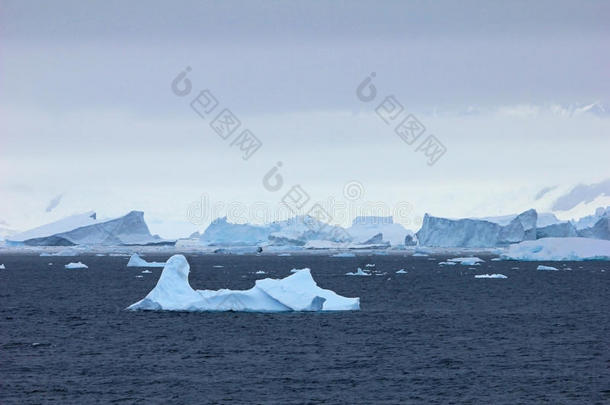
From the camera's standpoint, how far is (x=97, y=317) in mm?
31156

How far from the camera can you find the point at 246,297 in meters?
33.0

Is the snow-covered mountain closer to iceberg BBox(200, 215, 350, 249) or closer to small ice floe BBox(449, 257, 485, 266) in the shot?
iceberg BBox(200, 215, 350, 249)

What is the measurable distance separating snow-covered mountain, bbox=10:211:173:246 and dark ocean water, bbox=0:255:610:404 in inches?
2923

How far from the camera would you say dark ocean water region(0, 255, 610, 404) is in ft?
55.8

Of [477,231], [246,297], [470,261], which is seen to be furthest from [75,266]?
[477,231]

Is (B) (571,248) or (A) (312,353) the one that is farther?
(B) (571,248)

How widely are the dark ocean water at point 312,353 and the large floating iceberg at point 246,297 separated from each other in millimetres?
720

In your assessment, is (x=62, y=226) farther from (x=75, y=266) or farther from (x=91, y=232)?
(x=75, y=266)

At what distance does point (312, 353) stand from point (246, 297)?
10.9m

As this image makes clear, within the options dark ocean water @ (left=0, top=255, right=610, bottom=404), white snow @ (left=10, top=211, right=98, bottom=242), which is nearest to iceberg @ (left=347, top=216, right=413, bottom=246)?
white snow @ (left=10, top=211, right=98, bottom=242)

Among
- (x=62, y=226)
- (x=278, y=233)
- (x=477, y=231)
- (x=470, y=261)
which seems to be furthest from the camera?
(x=278, y=233)

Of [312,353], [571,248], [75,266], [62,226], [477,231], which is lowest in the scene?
[312,353]

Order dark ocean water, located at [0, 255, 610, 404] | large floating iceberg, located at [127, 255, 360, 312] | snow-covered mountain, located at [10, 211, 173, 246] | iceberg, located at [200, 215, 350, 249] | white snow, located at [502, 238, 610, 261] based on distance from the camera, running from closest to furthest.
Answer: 1. dark ocean water, located at [0, 255, 610, 404]
2. large floating iceberg, located at [127, 255, 360, 312]
3. white snow, located at [502, 238, 610, 261]
4. snow-covered mountain, located at [10, 211, 173, 246]
5. iceberg, located at [200, 215, 350, 249]

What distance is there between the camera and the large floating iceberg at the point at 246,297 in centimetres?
3250
